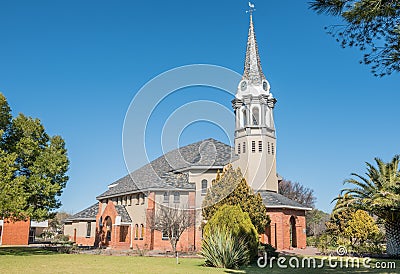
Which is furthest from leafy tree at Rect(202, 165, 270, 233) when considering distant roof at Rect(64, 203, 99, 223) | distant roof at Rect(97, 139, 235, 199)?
distant roof at Rect(64, 203, 99, 223)

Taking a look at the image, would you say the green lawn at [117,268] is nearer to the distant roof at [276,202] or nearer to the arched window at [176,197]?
the distant roof at [276,202]

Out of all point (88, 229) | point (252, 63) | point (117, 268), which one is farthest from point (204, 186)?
point (117, 268)

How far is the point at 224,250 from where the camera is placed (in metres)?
17.8

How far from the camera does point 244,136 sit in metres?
39.2

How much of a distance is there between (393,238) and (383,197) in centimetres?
320

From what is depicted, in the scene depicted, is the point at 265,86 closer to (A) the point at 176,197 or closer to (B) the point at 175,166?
(B) the point at 175,166

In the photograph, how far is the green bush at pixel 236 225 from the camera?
1980cm

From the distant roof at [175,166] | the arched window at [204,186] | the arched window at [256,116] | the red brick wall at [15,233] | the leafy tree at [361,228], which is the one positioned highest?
the arched window at [256,116]

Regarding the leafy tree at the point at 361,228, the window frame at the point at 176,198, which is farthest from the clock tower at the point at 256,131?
A: the leafy tree at the point at 361,228

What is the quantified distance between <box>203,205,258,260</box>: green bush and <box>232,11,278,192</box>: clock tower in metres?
18.0

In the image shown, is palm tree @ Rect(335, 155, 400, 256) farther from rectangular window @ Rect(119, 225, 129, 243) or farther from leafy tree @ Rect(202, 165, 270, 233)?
rectangular window @ Rect(119, 225, 129, 243)

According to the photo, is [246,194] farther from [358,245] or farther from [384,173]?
[358,245]

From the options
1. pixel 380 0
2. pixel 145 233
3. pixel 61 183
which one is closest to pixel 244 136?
pixel 145 233

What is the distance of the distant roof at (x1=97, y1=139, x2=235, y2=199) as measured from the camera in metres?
37.6
